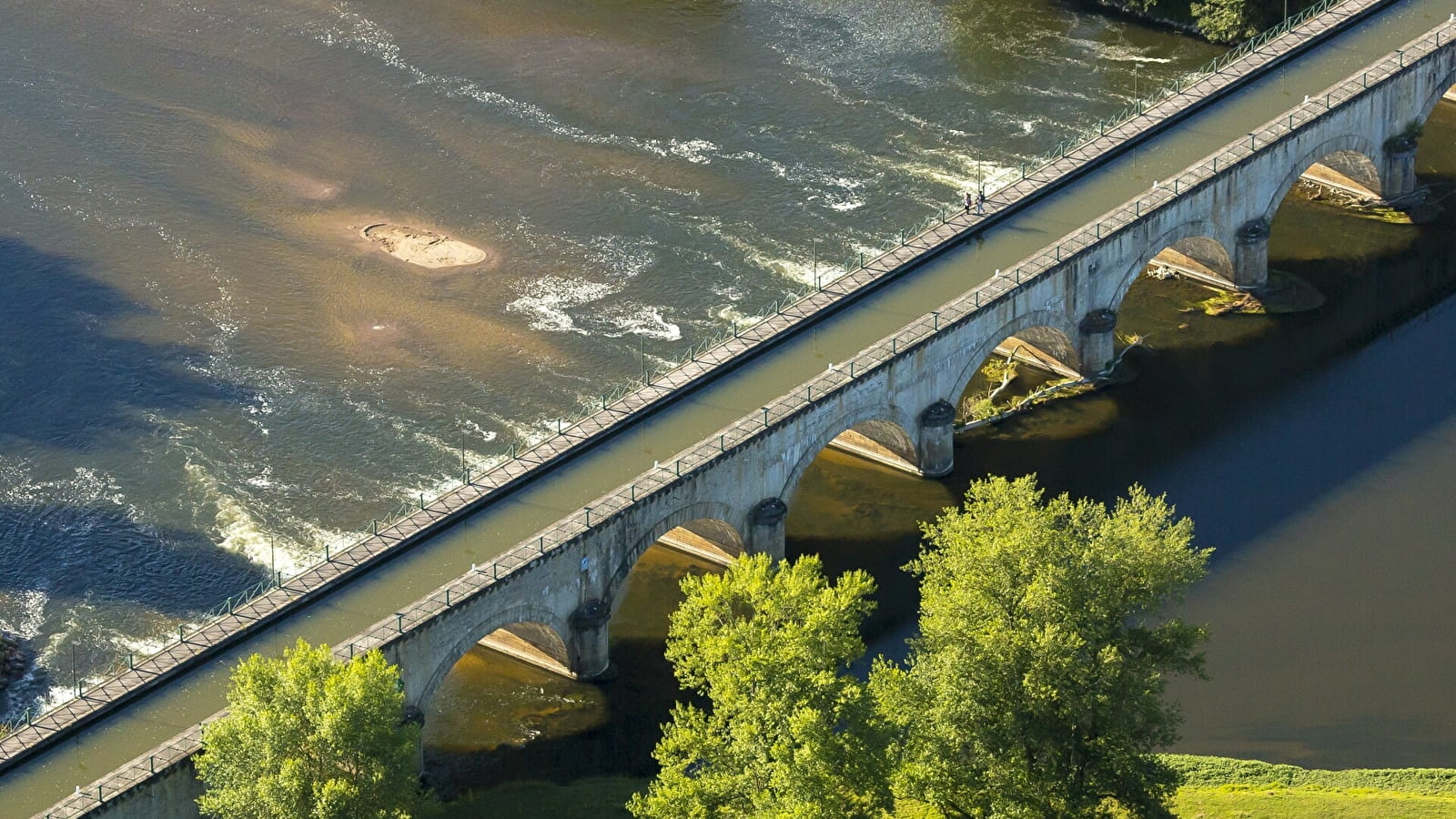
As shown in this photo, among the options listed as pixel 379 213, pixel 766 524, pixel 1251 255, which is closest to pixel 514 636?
pixel 766 524

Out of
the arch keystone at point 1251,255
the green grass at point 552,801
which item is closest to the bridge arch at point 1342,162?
the arch keystone at point 1251,255

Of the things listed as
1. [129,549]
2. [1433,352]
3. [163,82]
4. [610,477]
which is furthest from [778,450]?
[163,82]

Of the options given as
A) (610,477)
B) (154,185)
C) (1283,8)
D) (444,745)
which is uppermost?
(1283,8)

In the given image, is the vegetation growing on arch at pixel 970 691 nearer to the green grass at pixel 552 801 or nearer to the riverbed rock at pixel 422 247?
the green grass at pixel 552 801

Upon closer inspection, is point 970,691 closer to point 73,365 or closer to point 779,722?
point 779,722

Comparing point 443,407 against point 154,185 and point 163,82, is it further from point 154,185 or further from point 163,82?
point 163,82

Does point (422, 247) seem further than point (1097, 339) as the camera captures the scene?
Yes
